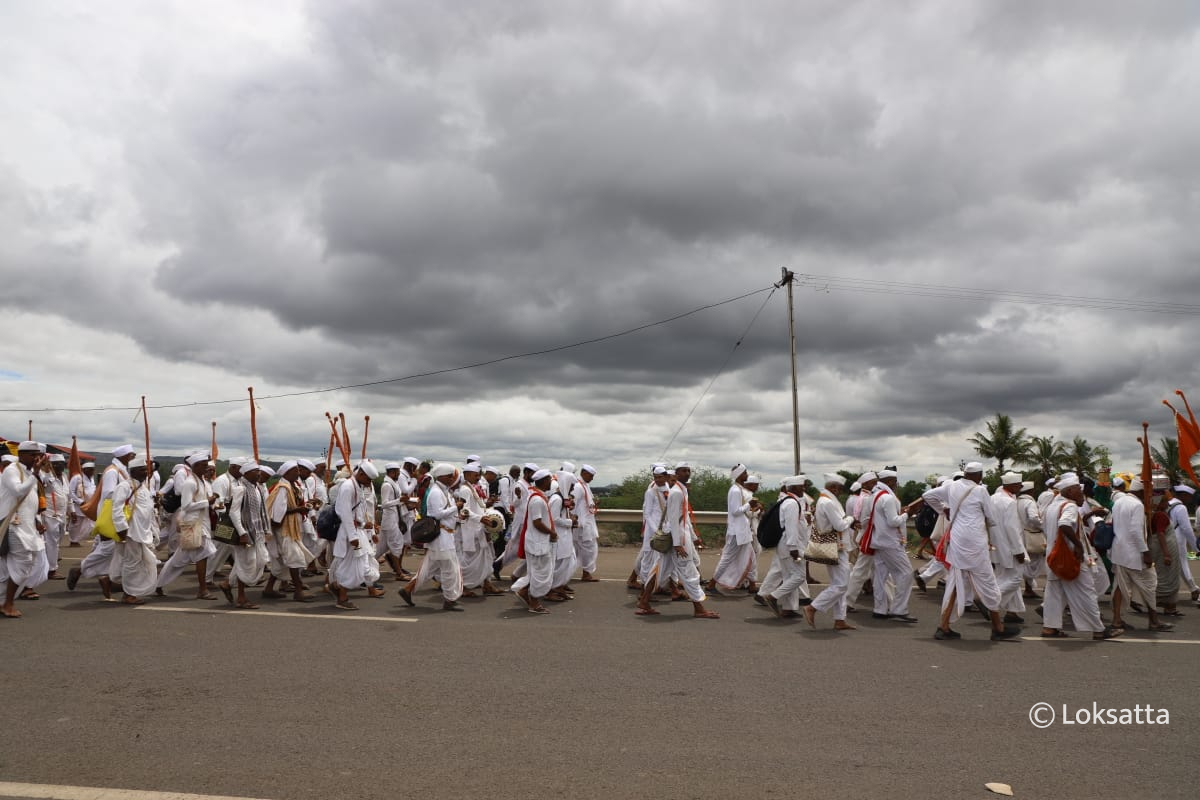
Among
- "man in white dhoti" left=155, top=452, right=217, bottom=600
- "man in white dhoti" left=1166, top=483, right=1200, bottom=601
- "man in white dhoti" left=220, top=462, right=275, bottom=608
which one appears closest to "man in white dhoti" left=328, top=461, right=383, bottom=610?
"man in white dhoti" left=220, top=462, right=275, bottom=608

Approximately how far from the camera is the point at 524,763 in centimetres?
484

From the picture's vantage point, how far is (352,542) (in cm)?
1061

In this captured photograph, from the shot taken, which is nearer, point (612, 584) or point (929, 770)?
point (929, 770)

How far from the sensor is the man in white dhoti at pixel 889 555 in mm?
10227

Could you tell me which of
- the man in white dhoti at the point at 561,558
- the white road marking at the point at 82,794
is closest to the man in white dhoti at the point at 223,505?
the man in white dhoti at the point at 561,558

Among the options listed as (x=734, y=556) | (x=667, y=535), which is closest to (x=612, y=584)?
(x=734, y=556)

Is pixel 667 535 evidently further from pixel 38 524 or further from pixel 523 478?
pixel 38 524

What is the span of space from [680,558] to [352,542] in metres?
4.20

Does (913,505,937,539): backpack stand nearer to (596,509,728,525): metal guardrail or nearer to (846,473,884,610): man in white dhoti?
(846,473,884,610): man in white dhoti

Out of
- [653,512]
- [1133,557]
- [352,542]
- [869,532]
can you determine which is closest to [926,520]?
[869,532]

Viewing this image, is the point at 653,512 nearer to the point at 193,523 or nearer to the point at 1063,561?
the point at 1063,561

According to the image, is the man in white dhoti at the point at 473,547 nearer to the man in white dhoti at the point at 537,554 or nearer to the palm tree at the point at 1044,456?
the man in white dhoti at the point at 537,554

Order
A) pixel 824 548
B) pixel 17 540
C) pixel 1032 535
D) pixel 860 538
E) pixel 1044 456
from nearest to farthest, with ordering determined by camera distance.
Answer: pixel 17 540 < pixel 824 548 < pixel 860 538 < pixel 1032 535 < pixel 1044 456

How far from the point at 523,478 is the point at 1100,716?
31.2ft
